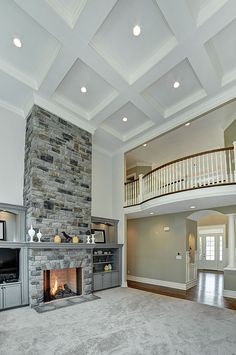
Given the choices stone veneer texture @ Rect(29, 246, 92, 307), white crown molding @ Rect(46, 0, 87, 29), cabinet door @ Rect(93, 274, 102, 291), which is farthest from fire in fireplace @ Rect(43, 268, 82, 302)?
white crown molding @ Rect(46, 0, 87, 29)

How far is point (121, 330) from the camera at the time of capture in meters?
4.15

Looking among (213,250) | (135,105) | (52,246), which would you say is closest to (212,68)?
(135,105)

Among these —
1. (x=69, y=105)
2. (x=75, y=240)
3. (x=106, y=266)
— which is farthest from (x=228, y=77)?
(x=106, y=266)

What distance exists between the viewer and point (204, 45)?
4.91 m

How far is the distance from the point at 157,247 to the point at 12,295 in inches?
216

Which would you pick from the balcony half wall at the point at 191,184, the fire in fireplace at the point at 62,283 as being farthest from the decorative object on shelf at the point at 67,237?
the balcony half wall at the point at 191,184

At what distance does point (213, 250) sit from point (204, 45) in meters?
11.1

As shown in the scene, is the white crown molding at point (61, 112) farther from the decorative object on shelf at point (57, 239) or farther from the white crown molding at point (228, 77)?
the white crown molding at point (228, 77)

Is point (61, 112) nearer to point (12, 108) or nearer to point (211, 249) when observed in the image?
point (12, 108)

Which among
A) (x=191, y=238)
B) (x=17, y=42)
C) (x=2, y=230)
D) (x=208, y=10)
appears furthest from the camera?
(x=191, y=238)

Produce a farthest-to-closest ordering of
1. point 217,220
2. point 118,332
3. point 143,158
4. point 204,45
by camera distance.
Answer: point 217,220
point 143,158
point 204,45
point 118,332

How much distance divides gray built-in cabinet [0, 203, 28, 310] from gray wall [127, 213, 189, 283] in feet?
16.6

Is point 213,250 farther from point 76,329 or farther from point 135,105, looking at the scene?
point 76,329

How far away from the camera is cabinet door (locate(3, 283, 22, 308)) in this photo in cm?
530
